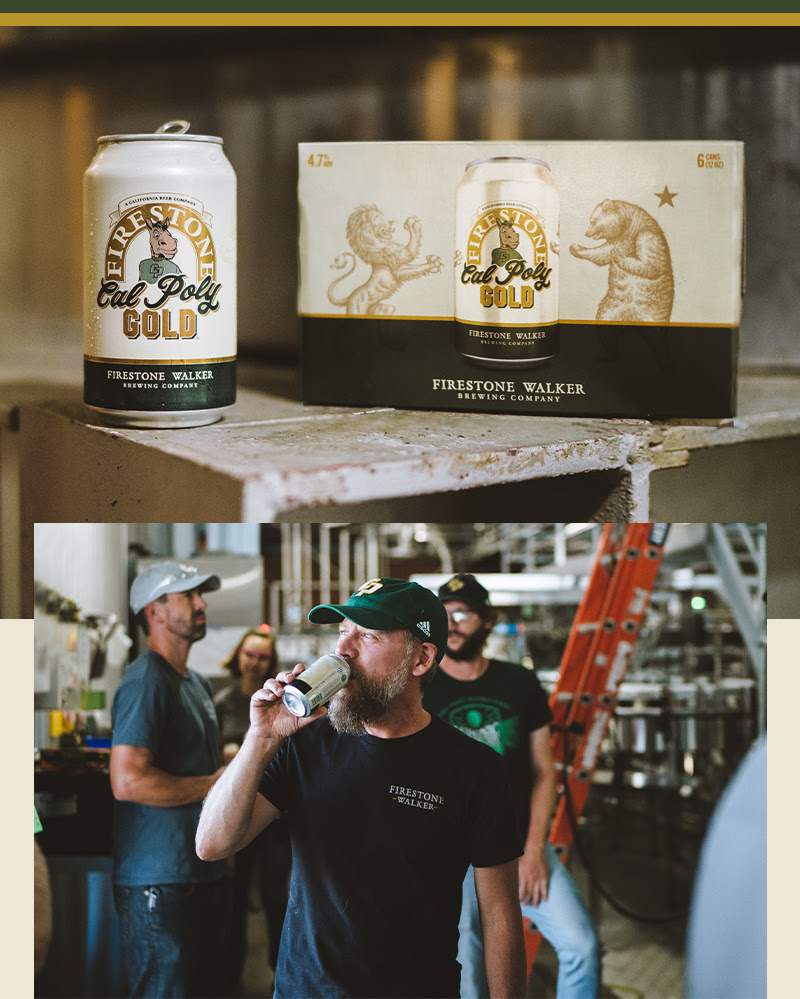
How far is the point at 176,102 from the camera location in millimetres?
1400

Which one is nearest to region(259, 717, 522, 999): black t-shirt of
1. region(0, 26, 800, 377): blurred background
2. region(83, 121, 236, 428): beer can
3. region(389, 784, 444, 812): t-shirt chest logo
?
region(389, 784, 444, 812): t-shirt chest logo

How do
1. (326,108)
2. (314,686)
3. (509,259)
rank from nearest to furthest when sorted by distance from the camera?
(314,686) < (509,259) < (326,108)

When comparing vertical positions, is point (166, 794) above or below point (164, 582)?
below

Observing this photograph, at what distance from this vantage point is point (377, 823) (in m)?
1.07

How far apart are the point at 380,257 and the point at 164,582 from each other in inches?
15.4

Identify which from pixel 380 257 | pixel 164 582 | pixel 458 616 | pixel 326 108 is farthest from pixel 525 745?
pixel 326 108

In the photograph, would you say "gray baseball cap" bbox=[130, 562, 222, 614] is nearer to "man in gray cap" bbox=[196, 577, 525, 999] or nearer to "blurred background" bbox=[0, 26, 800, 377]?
"man in gray cap" bbox=[196, 577, 525, 999]

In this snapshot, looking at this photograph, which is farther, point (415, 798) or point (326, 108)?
point (326, 108)

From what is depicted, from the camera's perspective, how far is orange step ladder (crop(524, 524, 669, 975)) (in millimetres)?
1175

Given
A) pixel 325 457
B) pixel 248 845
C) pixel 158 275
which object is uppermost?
pixel 158 275

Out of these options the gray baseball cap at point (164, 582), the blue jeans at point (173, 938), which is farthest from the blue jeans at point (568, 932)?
the gray baseball cap at point (164, 582)

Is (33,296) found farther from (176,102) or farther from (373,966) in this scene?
(373,966)

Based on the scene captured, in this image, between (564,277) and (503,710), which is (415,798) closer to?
(503,710)

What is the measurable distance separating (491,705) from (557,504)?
21 cm
